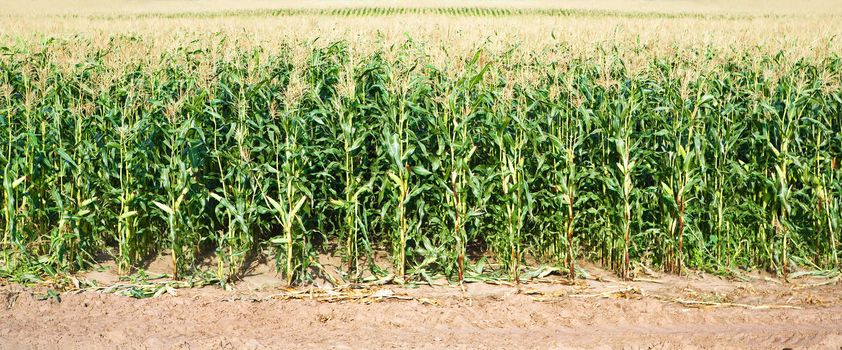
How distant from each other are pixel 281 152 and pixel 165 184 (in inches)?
40.2

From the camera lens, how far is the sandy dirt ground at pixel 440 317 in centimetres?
530

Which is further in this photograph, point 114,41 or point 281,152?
point 114,41

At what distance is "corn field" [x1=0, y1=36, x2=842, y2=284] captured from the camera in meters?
6.42

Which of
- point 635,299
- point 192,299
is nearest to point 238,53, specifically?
point 192,299

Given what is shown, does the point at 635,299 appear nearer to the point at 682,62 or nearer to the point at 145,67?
the point at 682,62

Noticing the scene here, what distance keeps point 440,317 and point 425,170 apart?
48.1 inches

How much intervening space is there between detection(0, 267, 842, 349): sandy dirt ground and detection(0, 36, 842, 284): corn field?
1.10 feet

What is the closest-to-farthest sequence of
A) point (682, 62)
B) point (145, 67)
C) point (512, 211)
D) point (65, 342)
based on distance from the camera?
point (65, 342)
point (512, 211)
point (145, 67)
point (682, 62)

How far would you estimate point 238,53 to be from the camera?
7832mm

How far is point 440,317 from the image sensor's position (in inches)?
224

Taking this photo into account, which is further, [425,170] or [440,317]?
[425,170]

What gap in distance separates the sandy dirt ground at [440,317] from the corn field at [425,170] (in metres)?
0.34

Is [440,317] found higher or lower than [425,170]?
lower

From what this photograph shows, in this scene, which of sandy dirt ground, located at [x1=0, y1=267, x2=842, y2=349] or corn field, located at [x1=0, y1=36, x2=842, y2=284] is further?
corn field, located at [x1=0, y1=36, x2=842, y2=284]
